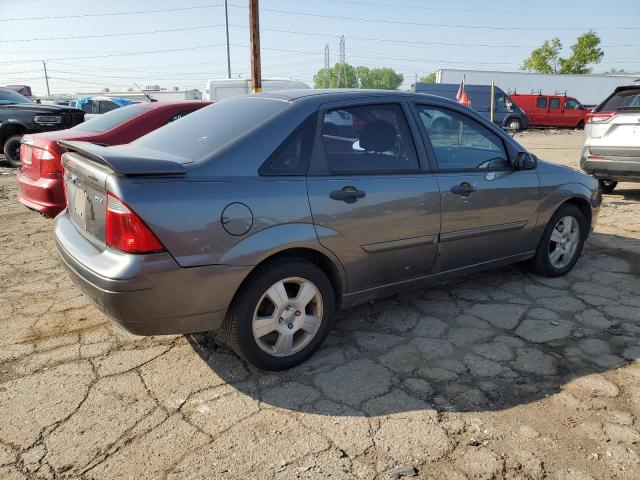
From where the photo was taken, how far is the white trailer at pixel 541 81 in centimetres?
3334

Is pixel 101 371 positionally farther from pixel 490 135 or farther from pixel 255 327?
pixel 490 135

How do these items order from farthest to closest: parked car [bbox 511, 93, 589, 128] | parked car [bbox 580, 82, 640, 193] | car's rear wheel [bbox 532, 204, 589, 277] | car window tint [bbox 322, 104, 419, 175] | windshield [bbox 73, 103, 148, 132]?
parked car [bbox 511, 93, 589, 128] < parked car [bbox 580, 82, 640, 193] < windshield [bbox 73, 103, 148, 132] < car's rear wheel [bbox 532, 204, 589, 277] < car window tint [bbox 322, 104, 419, 175]

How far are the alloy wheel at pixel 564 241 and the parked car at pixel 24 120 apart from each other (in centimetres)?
972

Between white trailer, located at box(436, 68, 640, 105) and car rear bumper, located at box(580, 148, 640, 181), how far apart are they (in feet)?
90.3

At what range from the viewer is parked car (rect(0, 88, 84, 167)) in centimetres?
987

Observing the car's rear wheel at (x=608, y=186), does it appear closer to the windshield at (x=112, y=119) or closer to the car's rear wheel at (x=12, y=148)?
the windshield at (x=112, y=119)

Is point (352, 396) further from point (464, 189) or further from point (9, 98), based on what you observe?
point (9, 98)

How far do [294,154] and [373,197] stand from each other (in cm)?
56

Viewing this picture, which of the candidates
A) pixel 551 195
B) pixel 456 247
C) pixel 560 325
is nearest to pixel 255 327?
pixel 456 247

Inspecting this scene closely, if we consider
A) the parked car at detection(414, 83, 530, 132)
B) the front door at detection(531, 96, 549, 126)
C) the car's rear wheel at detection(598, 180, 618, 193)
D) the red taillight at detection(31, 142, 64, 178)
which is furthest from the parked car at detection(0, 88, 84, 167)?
the front door at detection(531, 96, 549, 126)

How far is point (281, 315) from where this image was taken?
9.09 feet

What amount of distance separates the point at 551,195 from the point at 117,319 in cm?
347

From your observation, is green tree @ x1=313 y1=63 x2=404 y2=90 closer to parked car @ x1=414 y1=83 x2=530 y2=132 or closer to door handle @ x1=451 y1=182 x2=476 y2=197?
parked car @ x1=414 y1=83 x2=530 y2=132

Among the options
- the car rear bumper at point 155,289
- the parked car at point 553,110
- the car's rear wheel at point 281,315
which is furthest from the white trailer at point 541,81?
the car rear bumper at point 155,289
